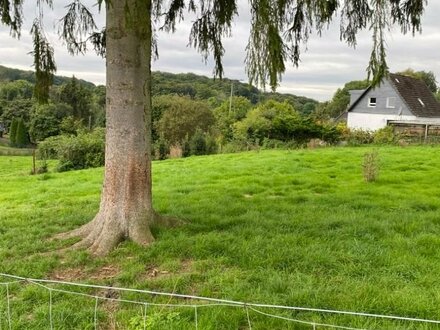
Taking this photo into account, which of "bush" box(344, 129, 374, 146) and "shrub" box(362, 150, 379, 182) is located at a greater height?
"bush" box(344, 129, 374, 146)

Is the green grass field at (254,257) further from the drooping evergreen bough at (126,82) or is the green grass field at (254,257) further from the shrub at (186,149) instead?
the shrub at (186,149)

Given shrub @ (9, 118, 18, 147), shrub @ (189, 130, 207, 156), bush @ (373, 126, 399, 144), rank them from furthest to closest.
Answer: shrub @ (9, 118, 18, 147) → shrub @ (189, 130, 207, 156) → bush @ (373, 126, 399, 144)

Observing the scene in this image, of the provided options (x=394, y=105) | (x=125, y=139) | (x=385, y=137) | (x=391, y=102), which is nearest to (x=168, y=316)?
(x=125, y=139)

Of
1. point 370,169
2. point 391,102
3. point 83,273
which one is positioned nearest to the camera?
point 83,273

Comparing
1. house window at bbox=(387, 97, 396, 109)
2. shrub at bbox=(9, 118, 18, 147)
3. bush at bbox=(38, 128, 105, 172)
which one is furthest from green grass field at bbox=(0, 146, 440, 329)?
shrub at bbox=(9, 118, 18, 147)

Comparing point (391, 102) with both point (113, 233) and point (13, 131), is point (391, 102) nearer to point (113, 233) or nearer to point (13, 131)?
point (113, 233)

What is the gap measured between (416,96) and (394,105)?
6.12ft

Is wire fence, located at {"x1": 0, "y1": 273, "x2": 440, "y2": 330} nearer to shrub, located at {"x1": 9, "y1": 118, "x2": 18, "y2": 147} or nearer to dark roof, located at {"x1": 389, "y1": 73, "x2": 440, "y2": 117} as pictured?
dark roof, located at {"x1": 389, "y1": 73, "x2": 440, "y2": 117}

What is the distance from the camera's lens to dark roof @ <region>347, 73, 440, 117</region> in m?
28.7

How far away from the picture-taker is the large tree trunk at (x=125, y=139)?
4484 millimetres

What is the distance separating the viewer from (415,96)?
29.6m

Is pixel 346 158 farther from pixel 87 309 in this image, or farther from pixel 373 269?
pixel 87 309

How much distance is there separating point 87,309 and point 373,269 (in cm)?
244

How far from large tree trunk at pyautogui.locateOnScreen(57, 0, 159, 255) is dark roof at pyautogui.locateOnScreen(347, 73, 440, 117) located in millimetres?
26544
